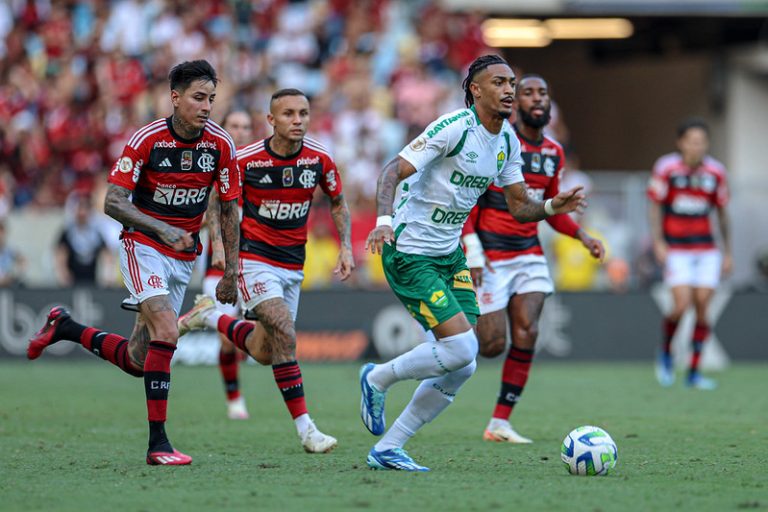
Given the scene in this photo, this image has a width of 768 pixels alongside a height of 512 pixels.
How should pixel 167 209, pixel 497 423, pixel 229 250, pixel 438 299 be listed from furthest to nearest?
1. pixel 497 423
2. pixel 229 250
3. pixel 167 209
4. pixel 438 299

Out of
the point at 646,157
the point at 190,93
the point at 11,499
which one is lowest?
the point at 11,499

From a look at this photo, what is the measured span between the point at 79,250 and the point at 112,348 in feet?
31.2

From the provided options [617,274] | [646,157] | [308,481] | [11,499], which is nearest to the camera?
[11,499]

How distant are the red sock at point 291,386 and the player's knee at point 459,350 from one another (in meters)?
1.56

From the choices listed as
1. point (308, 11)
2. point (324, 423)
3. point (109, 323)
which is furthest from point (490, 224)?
point (308, 11)

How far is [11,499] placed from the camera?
263 inches

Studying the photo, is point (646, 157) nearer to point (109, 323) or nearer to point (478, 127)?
point (109, 323)

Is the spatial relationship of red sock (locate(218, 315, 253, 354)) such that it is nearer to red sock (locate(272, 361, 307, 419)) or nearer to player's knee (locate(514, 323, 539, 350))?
red sock (locate(272, 361, 307, 419))

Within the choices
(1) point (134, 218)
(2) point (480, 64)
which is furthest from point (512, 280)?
(1) point (134, 218)

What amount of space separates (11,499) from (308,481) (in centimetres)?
163

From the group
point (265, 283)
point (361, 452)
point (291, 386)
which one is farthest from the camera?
point (265, 283)

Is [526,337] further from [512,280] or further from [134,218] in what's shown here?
[134,218]

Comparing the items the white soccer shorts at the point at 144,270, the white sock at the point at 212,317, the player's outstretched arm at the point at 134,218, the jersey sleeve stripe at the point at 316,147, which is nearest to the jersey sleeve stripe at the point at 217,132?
the player's outstretched arm at the point at 134,218

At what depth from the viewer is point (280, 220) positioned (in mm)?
9570
